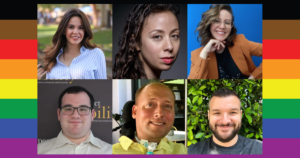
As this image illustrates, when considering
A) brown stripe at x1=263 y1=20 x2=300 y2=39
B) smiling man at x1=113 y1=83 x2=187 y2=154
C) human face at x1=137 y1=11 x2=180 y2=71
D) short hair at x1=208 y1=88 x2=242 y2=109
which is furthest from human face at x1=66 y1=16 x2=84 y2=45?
brown stripe at x1=263 y1=20 x2=300 y2=39

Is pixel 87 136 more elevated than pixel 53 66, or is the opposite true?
pixel 53 66

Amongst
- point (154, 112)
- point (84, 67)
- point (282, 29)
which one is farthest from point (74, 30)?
point (282, 29)

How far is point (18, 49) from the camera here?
5.37m

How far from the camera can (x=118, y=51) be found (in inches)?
207

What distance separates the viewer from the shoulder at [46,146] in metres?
5.32

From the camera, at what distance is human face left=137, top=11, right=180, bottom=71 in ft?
16.8

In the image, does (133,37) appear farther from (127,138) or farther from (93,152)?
(93,152)

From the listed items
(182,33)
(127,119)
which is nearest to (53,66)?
(127,119)

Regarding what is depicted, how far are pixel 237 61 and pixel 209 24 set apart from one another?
0.73 metres

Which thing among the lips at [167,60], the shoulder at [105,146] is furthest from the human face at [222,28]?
the shoulder at [105,146]

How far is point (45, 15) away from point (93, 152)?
2298mm

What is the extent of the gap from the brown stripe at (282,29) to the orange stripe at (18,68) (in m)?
3.73

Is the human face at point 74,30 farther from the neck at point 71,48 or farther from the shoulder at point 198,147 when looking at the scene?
the shoulder at point 198,147

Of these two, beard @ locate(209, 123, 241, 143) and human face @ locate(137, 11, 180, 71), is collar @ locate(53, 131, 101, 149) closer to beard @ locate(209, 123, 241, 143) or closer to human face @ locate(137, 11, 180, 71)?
human face @ locate(137, 11, 180, 71)
